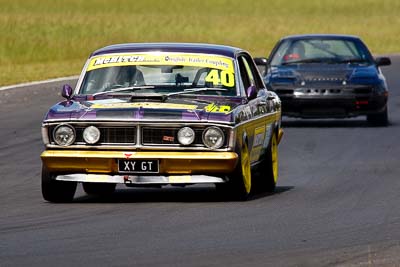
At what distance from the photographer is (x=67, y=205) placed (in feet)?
40.2

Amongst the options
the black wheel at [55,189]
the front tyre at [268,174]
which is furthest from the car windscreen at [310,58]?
the black wheel at [55,189]

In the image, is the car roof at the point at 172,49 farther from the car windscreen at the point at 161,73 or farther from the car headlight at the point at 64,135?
the car headlight at the point at 64,135

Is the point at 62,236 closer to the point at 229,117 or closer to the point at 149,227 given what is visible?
the point at 149,227

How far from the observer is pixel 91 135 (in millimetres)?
12070

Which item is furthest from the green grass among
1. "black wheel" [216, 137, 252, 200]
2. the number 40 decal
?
"black wheel" [216, 137, 252, 200]

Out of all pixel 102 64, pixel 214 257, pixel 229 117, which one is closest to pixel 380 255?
pixel 214 257

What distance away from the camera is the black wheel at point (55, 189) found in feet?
40.1

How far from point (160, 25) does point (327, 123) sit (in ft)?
129

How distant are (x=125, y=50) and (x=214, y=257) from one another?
16.2 ft

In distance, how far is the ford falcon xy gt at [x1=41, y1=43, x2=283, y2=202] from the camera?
11977 mm

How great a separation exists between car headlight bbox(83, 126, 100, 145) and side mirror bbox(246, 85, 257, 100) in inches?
61.9

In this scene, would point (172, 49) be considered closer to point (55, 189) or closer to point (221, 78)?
point (221, 78)

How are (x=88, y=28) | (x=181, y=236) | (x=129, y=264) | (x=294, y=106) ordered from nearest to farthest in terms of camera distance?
1. (x=129, y=264)
2. (x=181, y=236)
3. (x=294, y=106)
4. (x=88, y=28)

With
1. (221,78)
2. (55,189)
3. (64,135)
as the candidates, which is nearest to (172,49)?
(221,78)
